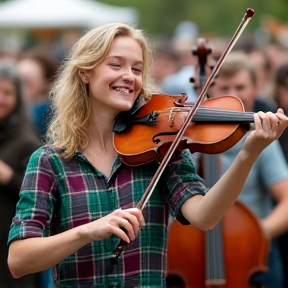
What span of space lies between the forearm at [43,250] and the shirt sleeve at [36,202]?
0.13ft

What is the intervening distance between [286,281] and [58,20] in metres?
14.4

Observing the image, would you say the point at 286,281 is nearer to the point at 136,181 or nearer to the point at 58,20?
the point at 136,181

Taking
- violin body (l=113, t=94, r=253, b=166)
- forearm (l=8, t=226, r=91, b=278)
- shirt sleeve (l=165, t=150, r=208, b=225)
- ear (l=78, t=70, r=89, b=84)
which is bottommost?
forearm (l=8, t=226, r=91, b=278)

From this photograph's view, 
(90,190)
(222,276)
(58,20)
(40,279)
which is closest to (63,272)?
(90,190)

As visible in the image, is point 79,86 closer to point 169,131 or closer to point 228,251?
point 169,131

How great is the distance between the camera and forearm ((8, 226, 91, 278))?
10.6 ft

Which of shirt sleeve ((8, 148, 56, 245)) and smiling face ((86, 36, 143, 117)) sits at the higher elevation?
smiling face ((86, 36, 143, 117))

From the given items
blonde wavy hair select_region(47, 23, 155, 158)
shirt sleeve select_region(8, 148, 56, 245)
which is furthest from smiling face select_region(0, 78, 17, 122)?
shirt sleeve select_region(8, 148, 56, 245)

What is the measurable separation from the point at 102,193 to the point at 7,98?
2748mm

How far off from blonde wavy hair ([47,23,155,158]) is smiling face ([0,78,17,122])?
89.2 inches

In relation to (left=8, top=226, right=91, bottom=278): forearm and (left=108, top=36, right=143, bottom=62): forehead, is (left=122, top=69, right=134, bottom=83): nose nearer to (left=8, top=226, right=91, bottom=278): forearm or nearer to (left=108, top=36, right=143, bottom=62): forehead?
(left=108, top=36, right=143, bottom=62): forehead

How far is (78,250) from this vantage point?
11.3ft

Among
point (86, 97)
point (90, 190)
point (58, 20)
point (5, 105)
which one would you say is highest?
point (58, 20)

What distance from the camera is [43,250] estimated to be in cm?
329
